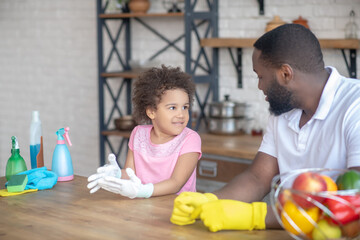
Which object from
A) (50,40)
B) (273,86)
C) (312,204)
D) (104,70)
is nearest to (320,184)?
(312,204)

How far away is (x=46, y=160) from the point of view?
5613 mm

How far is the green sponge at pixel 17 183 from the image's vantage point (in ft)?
7.14

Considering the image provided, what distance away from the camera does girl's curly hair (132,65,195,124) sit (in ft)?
8.00

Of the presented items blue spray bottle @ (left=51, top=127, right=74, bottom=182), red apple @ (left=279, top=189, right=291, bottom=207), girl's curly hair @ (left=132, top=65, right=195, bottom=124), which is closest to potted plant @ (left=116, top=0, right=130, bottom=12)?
girl's curly hair @ (left=132, top=65, right=195, bottom=124)

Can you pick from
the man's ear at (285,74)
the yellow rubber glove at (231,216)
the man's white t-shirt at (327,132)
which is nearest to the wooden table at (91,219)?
the yellow rubber glove at (231,216)

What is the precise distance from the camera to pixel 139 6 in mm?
4379

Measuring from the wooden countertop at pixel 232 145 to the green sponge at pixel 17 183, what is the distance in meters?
1.58

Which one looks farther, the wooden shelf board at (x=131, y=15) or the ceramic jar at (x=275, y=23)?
the wooden shelf board at (x=131, y=15)

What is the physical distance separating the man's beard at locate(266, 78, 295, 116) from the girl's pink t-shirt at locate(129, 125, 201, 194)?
484 mm

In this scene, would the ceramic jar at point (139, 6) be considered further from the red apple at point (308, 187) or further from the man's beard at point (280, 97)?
the red apple at point (308, 187)

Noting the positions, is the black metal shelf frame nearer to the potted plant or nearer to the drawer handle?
the potted plant

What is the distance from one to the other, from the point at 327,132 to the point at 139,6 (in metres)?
2.68

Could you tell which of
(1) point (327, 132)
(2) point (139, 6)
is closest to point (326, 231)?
(1) point (327, 132)

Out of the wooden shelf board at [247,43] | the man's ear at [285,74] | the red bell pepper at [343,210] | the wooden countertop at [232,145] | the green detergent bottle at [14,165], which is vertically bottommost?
the wooden countertop at [232,145]
